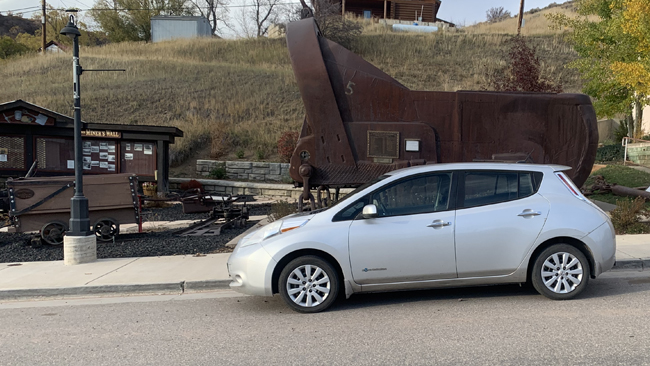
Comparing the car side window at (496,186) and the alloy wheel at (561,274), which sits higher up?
the car side window at (496,186)

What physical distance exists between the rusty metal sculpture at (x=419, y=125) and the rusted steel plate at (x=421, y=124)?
0.06ft

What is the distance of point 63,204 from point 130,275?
14.4 ft

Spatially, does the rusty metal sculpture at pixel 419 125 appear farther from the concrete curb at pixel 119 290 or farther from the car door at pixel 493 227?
the car door at pixel 493 227

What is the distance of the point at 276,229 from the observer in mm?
5914

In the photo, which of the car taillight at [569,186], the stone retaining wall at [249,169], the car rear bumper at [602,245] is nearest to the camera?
the car rear bumper at [602,245]

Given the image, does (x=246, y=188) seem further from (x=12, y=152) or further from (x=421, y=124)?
(x=421, y=124)

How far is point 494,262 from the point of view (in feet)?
18.9

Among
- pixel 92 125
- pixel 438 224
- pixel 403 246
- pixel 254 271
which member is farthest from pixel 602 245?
pixel 92 125

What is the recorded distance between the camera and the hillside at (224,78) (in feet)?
86.4

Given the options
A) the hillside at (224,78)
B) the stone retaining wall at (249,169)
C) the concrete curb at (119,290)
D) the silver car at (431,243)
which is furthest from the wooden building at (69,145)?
the silver car at (431,243)

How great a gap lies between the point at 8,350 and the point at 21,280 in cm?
321

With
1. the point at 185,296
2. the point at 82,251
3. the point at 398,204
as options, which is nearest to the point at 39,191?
the point at 82,251

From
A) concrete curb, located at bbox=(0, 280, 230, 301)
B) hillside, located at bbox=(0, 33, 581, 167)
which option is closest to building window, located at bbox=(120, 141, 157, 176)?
hillside, located at bbox=(0, 33, 581, 167)

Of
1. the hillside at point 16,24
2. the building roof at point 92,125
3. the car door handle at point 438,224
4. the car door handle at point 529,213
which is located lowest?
the car door handle at point 438,224
